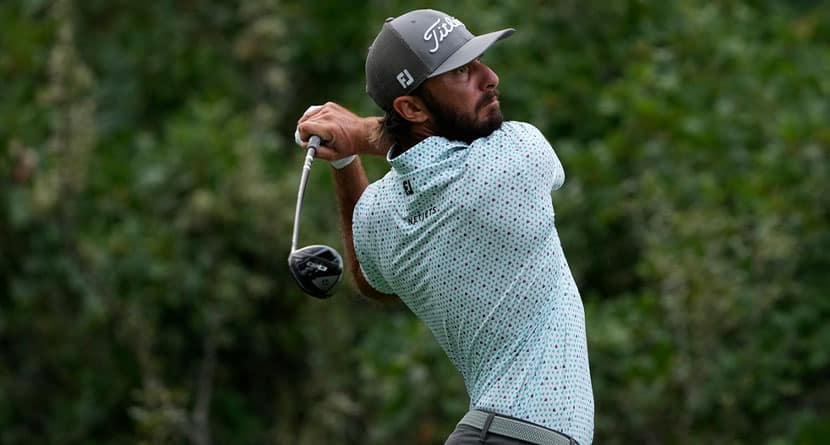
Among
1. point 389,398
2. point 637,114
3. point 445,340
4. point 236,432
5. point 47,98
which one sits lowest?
point 236,432

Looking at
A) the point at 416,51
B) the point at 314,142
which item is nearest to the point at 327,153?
the point at 314,142

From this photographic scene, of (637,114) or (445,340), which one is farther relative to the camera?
(637,114)

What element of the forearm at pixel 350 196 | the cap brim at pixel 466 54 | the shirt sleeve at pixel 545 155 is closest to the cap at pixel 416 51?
the cap brim at pixel 466 54

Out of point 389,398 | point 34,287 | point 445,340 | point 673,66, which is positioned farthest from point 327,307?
point 445,340

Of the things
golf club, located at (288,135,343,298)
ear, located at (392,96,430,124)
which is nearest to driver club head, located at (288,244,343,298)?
golf club, located at (288,135,343,298)

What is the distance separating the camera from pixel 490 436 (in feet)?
11.9

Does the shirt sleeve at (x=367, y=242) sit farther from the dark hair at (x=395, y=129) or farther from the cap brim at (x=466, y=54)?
the cap brim at (x=466, y=54)

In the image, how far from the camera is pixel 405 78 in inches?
144

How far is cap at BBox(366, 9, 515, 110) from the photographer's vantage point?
365 centimetres

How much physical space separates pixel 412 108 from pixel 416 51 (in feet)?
0.51

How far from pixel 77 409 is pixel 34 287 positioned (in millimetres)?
781

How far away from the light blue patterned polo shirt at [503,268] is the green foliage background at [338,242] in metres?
3.84

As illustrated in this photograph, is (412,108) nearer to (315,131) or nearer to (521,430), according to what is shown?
(315,131)

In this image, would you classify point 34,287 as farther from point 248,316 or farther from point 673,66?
point 673,66
